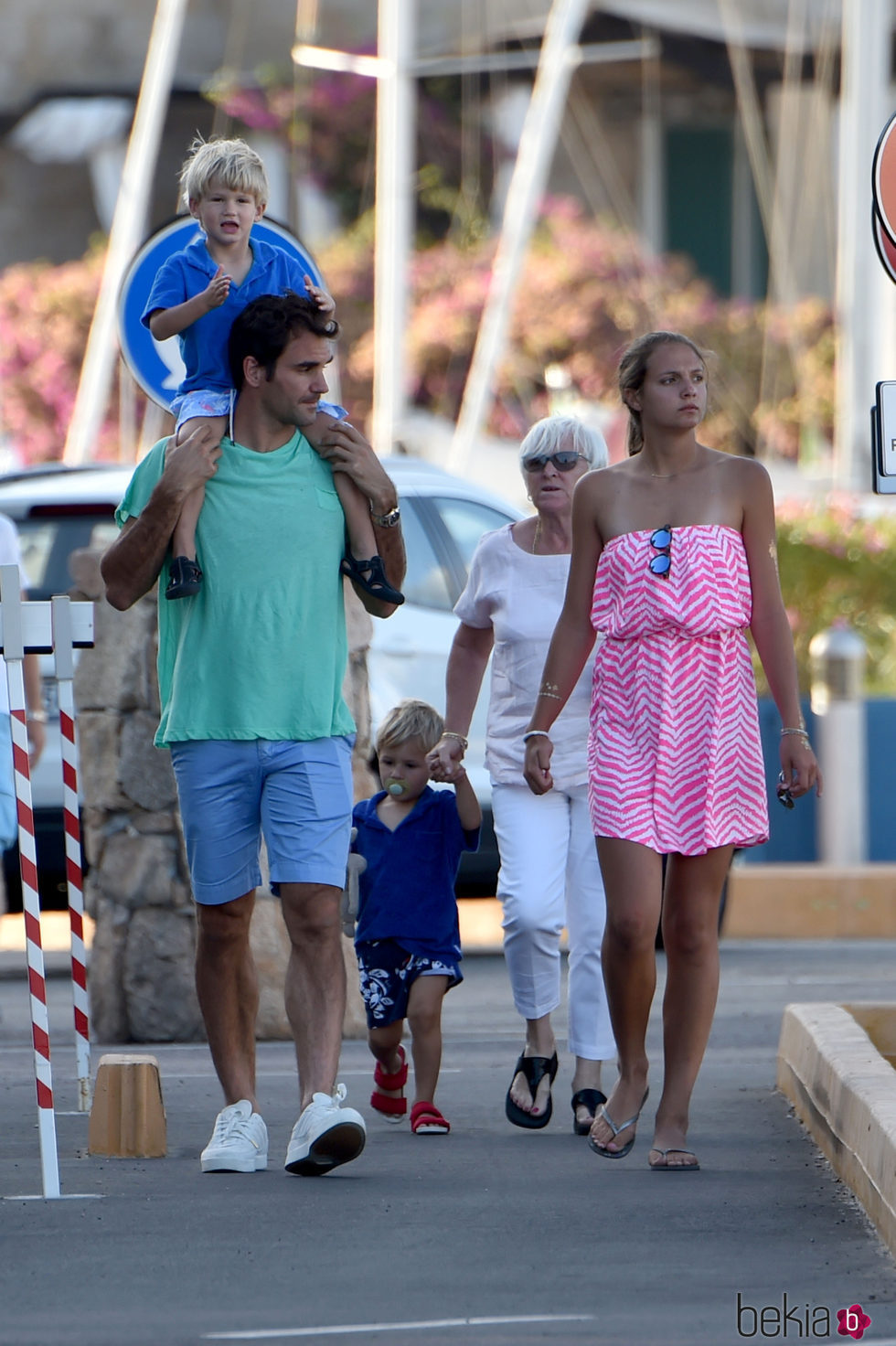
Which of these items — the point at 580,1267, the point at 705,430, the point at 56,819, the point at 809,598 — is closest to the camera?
the point at 580,1267

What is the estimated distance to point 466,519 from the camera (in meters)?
10.8

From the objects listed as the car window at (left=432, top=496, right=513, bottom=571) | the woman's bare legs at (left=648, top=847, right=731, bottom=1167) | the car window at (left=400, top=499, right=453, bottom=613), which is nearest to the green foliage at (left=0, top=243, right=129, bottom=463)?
the car window at (left=432, top=496, right=513, bottom=571)

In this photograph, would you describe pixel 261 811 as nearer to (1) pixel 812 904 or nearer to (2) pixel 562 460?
(2) pixel 562 460

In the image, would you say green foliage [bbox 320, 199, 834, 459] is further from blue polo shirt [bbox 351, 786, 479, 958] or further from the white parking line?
the white parking line

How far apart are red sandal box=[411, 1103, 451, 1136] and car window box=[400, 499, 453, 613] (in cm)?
406

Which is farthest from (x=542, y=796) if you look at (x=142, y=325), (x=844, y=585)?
(x=844, y=585)

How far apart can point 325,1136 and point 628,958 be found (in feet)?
2.84

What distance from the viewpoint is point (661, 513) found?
6.08 meters

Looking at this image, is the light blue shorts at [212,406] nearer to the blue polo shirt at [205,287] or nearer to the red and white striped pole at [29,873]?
the blue polo shirt at [205,287]

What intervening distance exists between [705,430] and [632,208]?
3185mm

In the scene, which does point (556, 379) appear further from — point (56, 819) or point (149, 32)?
point (56, 819)

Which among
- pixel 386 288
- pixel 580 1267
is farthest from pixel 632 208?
pixel 580 1267

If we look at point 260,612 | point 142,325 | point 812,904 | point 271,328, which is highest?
point 142,325

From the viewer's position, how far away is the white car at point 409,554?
404 inches
